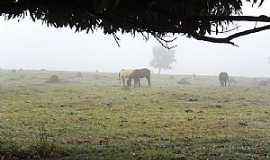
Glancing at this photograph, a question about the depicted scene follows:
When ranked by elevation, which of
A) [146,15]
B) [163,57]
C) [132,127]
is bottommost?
[132,127]

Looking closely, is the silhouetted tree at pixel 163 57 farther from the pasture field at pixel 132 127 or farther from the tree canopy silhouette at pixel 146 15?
the tree canopy silhouette at pixel 146 15

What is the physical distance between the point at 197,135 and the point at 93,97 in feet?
63.1

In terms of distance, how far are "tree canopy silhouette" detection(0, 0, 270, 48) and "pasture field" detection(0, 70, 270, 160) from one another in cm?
288

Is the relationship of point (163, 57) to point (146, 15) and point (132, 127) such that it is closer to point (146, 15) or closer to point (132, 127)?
point (132, 127)

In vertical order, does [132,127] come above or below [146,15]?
below

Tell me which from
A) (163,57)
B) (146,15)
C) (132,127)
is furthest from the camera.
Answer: (163,57)

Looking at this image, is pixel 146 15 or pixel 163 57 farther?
pixel 163 57

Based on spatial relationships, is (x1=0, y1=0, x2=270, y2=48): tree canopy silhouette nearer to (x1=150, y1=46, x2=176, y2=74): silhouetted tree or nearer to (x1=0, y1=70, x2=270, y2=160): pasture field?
(x1=0, y1=70, x2=270, y2=160): pasture field

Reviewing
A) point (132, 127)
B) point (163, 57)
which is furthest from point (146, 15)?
point (163, 57)

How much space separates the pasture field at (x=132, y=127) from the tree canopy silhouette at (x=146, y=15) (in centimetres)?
288

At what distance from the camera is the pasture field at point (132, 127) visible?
476 inches

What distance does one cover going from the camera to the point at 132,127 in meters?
20.4

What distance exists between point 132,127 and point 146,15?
438 inches

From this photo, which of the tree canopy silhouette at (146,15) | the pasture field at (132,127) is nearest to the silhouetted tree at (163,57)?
the pasture field at (132,127)
